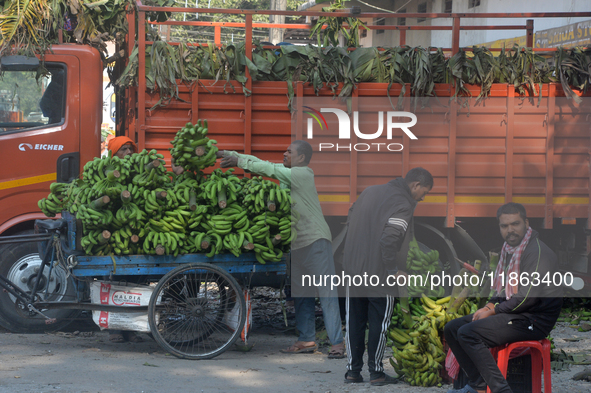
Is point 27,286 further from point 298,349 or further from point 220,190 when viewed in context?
point 298,349

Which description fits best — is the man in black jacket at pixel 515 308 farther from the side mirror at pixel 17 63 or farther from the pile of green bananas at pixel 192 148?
the side mirror at pixel 17 63

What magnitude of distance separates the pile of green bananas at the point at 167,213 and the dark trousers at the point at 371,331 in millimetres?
910

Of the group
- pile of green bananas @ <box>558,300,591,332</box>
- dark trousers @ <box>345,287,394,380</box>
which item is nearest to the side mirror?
dark trousers @ <box>345,287,394,380</box>

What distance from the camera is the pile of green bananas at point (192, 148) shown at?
5211 mm

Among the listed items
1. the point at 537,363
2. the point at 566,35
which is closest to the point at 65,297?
the point at 537,363

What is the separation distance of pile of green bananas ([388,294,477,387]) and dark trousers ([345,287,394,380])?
0.55 ft

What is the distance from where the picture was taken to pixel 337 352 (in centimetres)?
557

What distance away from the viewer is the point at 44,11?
20.3 feet

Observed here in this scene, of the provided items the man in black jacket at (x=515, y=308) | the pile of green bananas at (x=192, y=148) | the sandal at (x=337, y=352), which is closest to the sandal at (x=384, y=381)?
the sandal at (x=337, y=352)

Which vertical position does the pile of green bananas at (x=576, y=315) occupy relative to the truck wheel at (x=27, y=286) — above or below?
below

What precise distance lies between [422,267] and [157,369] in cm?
238

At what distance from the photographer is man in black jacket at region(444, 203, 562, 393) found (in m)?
3.74

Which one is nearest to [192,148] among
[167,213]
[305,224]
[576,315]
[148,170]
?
[148,170]

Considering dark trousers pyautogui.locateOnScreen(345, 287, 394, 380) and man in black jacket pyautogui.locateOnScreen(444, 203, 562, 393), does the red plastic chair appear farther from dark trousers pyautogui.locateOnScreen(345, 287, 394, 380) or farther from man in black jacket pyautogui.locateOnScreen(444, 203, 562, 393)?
dark trousers pyautogui.locateOnScreen(345, 287, 394, 380)
